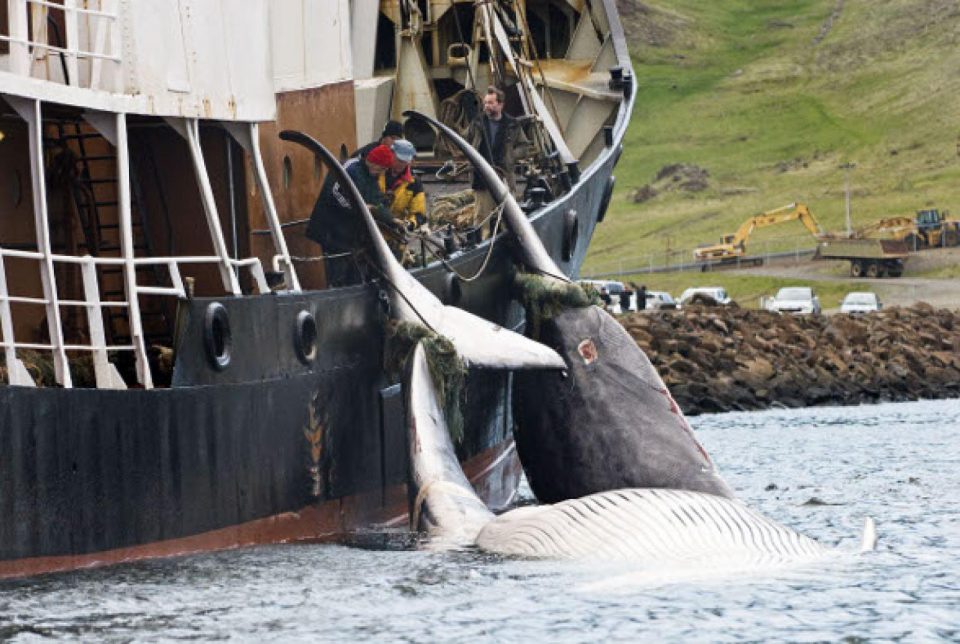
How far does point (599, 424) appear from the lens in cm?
2314

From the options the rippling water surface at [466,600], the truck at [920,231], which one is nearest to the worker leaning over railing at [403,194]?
the rippling water surface at [466,600]

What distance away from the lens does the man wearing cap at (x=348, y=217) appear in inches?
851

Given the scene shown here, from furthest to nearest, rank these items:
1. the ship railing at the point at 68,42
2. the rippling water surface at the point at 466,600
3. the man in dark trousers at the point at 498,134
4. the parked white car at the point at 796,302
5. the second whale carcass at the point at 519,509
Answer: the parked white car at the point at 796,302 → the man in dark trousers at the point at 498,134 → the second whale carcass at the point at 519,509 → the ship railing at the point at 68,42 → the rippling water surface at the point at 466,600

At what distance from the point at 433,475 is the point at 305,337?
1.69 meters

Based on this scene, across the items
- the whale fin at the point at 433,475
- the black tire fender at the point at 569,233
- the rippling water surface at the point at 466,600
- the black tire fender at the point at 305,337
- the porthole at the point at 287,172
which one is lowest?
the rippling water surface at the point at 466,600

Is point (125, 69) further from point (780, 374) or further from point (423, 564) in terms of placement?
point (780, 374)

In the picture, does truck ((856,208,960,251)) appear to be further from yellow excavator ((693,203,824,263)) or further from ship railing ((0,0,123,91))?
ship railing ((0,0,123,91))

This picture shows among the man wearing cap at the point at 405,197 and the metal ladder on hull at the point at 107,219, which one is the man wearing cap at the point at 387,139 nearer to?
the man wearing cap at the point at 405,197

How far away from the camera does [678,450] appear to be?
903 inches

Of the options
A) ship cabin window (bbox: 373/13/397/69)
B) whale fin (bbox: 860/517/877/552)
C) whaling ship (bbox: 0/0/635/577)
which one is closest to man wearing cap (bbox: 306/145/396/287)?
whaling ship (bbox: 0/0/635/577)

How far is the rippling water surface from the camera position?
15.5 m

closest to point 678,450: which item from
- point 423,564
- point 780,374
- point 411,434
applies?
point 411,434

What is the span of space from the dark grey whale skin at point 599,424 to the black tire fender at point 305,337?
12.7 feet

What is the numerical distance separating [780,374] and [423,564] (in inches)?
1337
